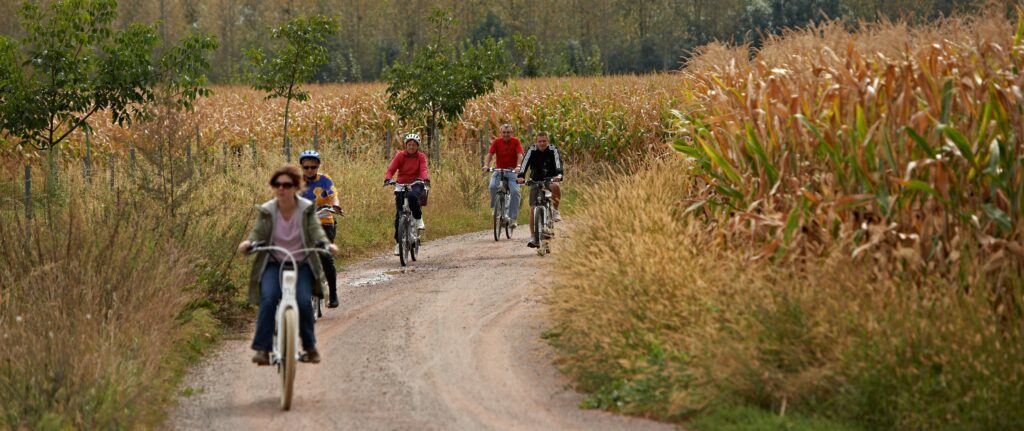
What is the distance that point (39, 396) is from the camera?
9.21 m

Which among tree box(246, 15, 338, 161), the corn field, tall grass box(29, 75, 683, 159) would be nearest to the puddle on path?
the corn field

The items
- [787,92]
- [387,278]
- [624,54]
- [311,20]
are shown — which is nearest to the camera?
[787,92]

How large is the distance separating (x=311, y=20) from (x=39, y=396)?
59.3 ft

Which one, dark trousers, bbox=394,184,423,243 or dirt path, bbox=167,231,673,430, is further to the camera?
dark trousers, bbox=394,184,423,243

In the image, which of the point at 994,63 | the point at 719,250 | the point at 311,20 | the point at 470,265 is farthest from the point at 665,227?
the point at 311,20

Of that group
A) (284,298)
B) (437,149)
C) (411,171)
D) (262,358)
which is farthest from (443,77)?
(284,298)

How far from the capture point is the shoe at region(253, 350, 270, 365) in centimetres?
1009

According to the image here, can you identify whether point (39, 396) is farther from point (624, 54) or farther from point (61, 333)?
point (624, 54)

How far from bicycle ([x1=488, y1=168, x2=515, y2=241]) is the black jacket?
3.89ft

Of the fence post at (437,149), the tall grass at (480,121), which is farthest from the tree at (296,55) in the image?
the fence post at (437,149)

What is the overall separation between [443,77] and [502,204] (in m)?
8.63

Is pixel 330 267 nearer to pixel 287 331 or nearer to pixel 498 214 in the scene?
pixel 287 331

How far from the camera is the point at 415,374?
1116 cm

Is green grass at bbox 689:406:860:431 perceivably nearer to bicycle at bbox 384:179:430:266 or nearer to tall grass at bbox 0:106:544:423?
tall grass at bbox 0:106:544:423
